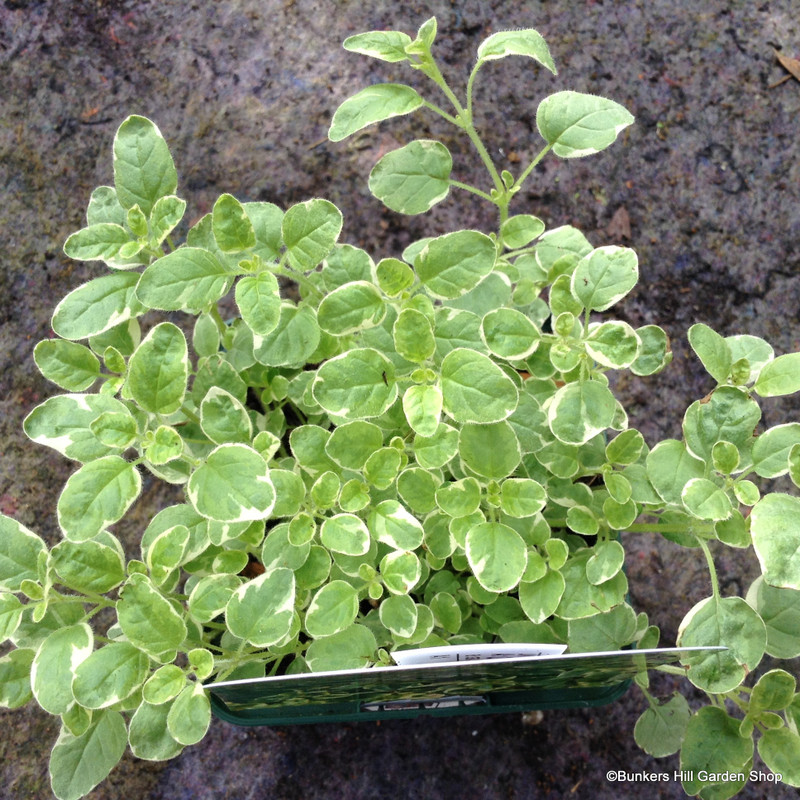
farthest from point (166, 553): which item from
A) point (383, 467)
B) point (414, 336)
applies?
point (414, 336)

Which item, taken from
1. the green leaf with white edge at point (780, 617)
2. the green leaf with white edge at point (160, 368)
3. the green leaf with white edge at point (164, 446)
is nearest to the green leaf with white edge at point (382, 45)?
the green leaf with white edge at point (160, 368)

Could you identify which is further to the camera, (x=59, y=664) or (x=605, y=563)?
(x=605, y=563)

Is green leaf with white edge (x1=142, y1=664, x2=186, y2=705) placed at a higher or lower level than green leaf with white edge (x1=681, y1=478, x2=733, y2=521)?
lower

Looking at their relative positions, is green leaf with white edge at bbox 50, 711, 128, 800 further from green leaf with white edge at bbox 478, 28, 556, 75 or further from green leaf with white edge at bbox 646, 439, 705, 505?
green leaf with white edge at bbox 478, 28, 556, 75

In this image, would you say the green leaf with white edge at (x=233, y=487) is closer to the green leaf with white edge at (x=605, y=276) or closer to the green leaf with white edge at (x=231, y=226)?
the green leaf with white edge at (x=231, y=226)

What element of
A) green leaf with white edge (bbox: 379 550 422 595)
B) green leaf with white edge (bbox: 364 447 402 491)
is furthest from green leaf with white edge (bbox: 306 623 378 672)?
green leaf with white edge (bbox: 364 447 402 491)

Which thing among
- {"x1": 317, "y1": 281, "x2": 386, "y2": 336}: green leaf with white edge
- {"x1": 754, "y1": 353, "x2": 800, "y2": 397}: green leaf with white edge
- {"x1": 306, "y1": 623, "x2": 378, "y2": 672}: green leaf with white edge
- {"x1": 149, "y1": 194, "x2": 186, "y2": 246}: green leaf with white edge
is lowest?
{"x1": 306, "y1": 623, "x2": 378, "y2": 672}: green leaf with white edge

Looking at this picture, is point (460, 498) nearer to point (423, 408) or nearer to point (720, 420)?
point (423, 408)
